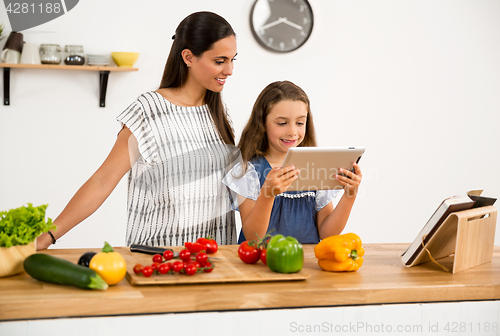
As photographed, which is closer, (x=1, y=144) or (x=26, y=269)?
(x=26, y=269)

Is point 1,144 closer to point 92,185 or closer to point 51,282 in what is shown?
point 92,185

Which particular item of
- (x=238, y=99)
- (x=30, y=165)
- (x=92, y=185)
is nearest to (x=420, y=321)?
(x=92, y=185)

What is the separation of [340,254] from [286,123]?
2.17ft

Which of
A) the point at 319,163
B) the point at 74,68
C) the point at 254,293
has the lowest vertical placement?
the point at 254,293

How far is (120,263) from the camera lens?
1.20 meters

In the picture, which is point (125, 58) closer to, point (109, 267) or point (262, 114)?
point (262, 114)

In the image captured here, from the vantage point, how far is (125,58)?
10.3 feet

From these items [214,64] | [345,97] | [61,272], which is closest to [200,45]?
[214,64]

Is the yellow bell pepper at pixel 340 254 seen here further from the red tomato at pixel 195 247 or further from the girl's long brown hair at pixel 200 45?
the girl's long brown hair at pixel 200 45

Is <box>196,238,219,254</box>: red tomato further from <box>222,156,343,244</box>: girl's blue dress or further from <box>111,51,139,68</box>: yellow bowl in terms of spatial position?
<box>111,51,139,68</box>: yellow bowl

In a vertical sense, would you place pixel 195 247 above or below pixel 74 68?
below

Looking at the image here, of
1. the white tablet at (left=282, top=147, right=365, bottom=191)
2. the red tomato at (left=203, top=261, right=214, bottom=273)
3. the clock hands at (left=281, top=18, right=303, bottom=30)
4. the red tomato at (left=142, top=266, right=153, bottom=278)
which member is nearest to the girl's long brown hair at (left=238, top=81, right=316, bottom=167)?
the white tablet at (left=282, top=147, right=365, bottom=191)

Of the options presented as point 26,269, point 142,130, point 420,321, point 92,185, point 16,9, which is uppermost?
point 16,9

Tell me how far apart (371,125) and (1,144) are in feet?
8.32
